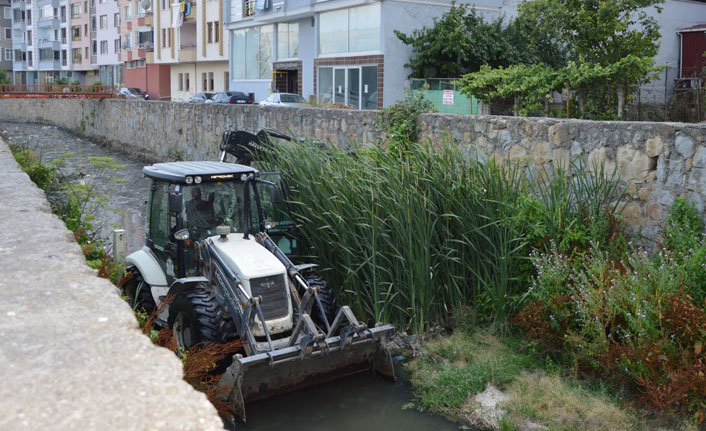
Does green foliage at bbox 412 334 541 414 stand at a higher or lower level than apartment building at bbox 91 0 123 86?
lower

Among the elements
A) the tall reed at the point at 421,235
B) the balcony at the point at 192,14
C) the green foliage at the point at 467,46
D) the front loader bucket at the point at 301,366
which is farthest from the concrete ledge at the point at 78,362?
the balcony at the point at 192,14

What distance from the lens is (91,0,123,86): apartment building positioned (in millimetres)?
78562

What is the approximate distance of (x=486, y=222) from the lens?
374 inches

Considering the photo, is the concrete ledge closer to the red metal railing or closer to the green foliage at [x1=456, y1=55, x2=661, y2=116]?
the green foliage at [x1=456, y1=55, x2=661, y2=116]

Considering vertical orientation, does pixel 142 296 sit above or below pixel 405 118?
below

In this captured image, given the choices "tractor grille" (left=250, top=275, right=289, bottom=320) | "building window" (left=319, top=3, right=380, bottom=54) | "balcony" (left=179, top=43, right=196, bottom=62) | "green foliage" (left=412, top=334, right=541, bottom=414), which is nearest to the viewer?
"tractor grille" (left=250, top=275, right=289, bottom=320)

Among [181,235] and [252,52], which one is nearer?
[181,235]

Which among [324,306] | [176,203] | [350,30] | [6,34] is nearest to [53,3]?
[6,34]

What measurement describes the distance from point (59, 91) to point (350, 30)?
3005 cm

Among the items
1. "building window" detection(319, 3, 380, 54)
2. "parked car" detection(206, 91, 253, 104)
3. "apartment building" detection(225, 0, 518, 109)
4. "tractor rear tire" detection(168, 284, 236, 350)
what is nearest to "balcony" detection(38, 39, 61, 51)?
"apartment building" detection(225, 0, 518, 109)

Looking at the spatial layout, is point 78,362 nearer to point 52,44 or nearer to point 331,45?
point 331,45

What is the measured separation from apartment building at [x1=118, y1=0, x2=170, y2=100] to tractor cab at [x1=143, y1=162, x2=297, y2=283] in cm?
5782

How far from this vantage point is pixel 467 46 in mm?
28203

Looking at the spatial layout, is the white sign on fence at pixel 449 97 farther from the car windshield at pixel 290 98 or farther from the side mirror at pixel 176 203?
the side mirror at pixel 176 203
